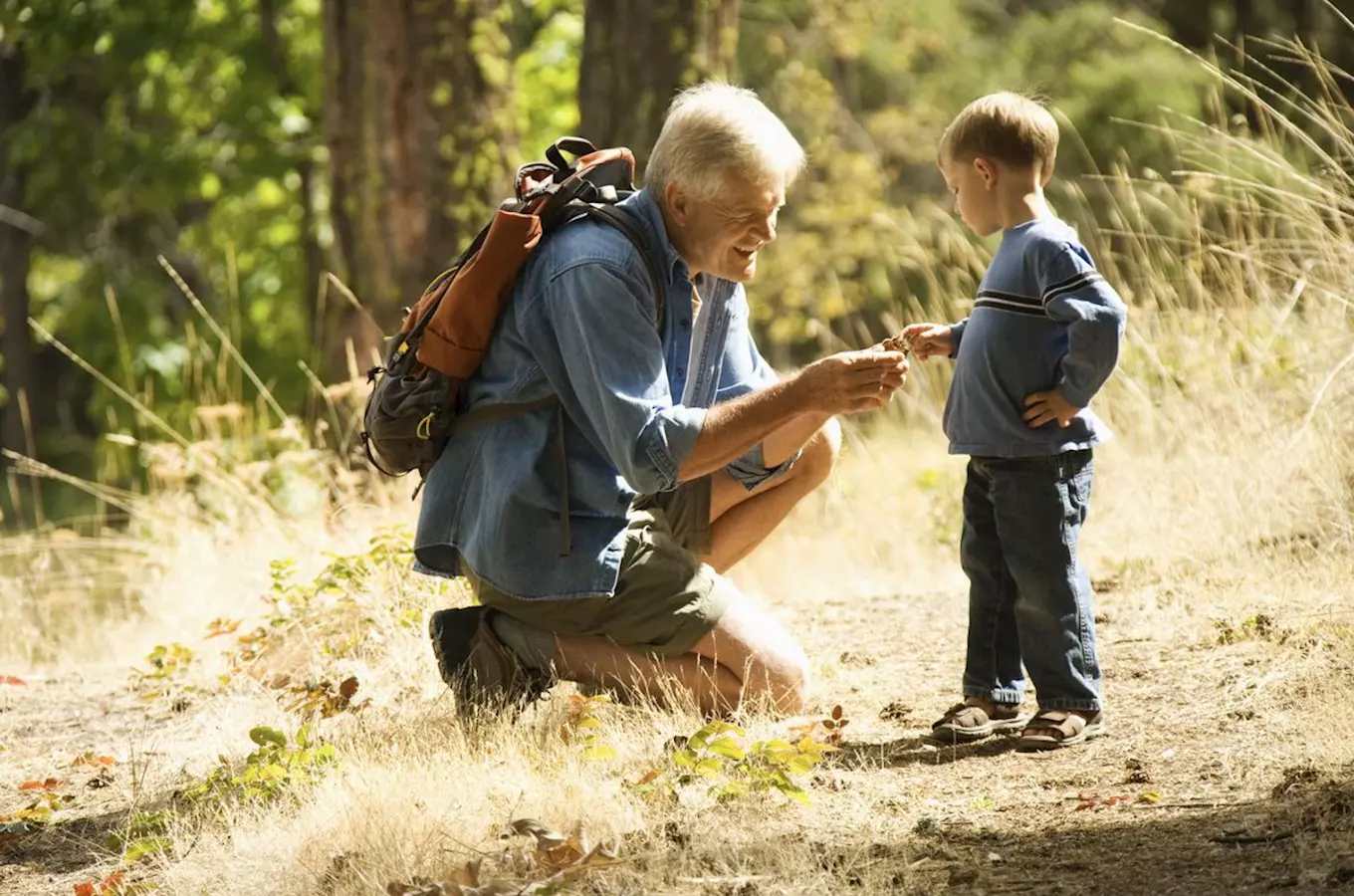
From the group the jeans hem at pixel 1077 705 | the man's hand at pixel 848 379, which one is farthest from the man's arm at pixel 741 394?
→ the jeans hem at pixel 1077 705

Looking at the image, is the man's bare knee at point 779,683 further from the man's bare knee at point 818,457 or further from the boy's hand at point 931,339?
the boy's hand at point 931,339

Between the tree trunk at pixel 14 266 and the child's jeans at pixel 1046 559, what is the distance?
13936 mm

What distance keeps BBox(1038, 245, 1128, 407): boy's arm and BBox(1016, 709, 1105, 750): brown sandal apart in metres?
0.73

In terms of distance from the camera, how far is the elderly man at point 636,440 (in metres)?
3.31

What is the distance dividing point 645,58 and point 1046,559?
4.30 meters

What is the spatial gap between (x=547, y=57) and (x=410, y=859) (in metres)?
11.9

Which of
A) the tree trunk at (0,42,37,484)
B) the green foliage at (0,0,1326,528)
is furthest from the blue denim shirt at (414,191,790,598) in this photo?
the tree trunk at (0,42,37,484)

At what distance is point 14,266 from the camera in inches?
660

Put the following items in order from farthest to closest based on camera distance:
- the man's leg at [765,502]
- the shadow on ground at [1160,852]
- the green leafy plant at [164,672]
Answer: the green leafy plant at [164,672]
the man's leg at [765,502]
the shadow on ground at [1160,852]

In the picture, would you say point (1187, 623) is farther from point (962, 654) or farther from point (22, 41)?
point (22, 41)

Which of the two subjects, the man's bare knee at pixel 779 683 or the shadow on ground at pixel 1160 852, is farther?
the man's bare knee at pixel 779 683

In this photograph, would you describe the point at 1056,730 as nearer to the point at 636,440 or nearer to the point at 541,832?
the point at 636,440

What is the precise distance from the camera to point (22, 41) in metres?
11.9

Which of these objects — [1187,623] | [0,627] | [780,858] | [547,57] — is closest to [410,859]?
[780,858]
